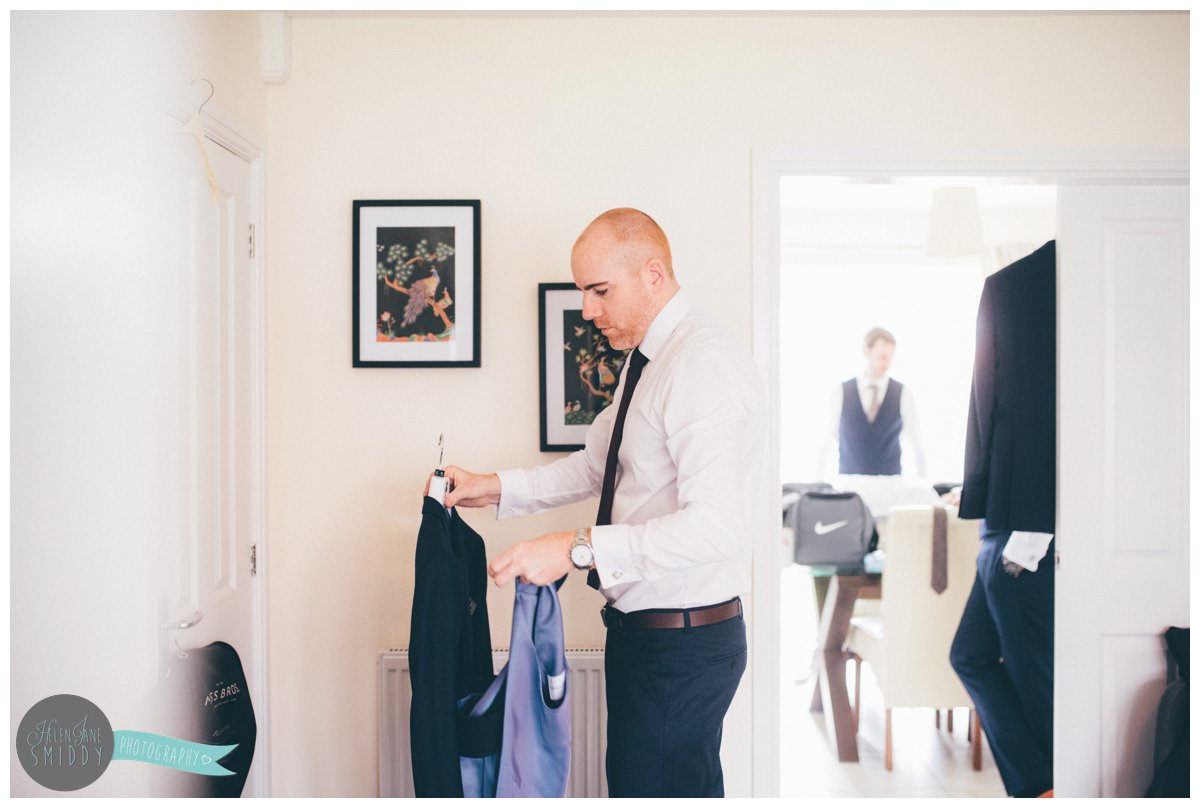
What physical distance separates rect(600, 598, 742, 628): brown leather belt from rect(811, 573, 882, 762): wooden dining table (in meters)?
1.79

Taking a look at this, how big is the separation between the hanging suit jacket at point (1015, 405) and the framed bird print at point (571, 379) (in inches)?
61.5

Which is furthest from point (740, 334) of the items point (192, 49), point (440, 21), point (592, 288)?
point (192, 49)

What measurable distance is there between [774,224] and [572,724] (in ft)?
4.91

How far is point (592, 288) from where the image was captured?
168cm

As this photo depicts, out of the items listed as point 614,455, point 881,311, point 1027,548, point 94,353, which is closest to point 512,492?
point 614,455

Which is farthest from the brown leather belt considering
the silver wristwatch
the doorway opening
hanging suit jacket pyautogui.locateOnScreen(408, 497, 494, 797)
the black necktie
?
the doorway opening

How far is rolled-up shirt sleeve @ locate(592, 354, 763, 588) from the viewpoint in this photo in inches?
57.1

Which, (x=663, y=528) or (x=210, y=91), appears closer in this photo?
(x=663, y=528)

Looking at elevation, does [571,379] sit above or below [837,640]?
above

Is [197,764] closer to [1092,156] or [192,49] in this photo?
[192,49]

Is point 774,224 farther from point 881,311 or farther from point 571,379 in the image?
point 881,311

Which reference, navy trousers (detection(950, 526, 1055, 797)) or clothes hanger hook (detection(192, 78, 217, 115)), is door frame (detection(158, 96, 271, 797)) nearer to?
clothes hanger hook (detection(192, 78, 217, 115))

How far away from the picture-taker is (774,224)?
7.27 feet

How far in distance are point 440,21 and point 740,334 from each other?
3.99 ft
